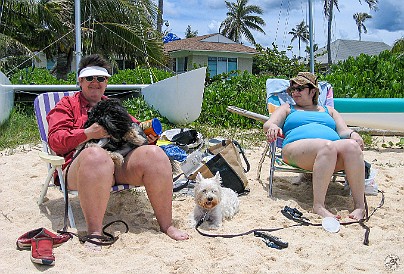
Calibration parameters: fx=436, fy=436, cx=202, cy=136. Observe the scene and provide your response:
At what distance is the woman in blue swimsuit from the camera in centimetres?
332

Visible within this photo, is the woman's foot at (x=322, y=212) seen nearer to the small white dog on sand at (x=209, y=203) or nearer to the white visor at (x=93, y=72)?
the small white dog on sand at (x=209, y=203)

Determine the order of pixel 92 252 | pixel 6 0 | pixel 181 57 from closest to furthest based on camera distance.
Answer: pixel 92 252 < pixel 6 0 < pixel 181 57

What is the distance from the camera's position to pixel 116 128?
2818 mm

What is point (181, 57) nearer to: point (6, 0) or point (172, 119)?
point (6, 0)

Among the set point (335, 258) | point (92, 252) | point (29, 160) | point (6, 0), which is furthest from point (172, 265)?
point (6, 0)

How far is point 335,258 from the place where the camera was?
2.57m

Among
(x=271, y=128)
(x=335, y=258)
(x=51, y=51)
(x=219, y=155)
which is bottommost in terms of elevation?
(x=335, y=258)

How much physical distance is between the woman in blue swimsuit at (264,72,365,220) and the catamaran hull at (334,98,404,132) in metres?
2.96

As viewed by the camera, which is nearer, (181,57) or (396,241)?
(396,241)

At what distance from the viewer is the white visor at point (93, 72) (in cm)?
304

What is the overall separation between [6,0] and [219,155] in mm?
10877

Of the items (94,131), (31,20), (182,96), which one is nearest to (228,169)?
(94,131)

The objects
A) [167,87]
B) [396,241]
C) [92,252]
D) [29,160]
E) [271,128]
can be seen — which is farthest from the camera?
[167,87]

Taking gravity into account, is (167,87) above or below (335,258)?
above
